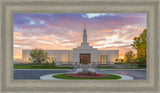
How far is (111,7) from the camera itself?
5566 millimetres

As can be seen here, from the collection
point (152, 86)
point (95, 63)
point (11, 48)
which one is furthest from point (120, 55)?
point (11, 48)

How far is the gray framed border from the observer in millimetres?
5441

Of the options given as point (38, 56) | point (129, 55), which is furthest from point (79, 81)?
point (129, 55)

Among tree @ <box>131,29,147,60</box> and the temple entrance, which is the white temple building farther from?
tree @ <box>131,29,147,60</box>

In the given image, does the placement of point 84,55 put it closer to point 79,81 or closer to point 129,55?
point 129,55

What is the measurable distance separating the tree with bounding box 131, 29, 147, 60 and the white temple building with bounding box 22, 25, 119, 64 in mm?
3861

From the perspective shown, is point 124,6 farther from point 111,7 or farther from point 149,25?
point 149,25

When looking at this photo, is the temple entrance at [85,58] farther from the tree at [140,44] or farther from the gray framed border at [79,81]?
the gray framed border at [79,81]

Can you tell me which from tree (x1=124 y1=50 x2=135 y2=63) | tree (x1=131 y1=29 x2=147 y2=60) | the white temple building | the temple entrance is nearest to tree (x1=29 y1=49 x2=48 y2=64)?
the white temple building

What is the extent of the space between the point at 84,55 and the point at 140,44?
7400mm

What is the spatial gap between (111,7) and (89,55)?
55.4 ft

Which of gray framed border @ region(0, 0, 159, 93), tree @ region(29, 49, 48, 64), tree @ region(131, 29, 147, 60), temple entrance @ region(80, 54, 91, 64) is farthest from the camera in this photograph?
temple entrance @ region(80, 54, 91, 64)

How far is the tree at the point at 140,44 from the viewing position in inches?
715

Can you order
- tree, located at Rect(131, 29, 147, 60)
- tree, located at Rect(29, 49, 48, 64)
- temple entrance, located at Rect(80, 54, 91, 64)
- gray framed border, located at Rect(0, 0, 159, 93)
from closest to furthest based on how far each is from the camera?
gray framed border, located at Rect(0, 0, 159, 93), tree, located at Rect(131, 29, 147, 60), tree, located at Rect(29, 49, 48, 64), temple entrance, located at Rect(80, 54, 91, 64)
